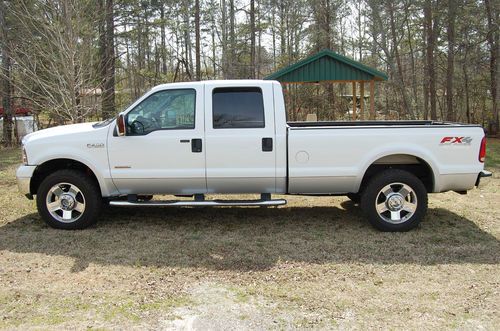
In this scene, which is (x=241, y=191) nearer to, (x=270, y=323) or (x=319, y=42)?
(x=270, y=323)

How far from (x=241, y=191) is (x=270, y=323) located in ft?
8.58

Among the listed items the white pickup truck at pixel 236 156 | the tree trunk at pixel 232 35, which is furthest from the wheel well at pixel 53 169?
the tree trunk at pixel 232 35

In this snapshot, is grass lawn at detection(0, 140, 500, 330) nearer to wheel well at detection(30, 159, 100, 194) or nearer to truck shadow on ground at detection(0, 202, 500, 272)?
truck shadow on ground at detection(0, 202, 500, 272)

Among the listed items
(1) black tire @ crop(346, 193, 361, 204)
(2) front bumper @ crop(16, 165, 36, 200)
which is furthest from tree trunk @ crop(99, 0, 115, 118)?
(1) black tire @ crop(346, 193, 361, 204)

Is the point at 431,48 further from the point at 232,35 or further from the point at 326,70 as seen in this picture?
the point at 232,35

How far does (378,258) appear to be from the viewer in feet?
16.0

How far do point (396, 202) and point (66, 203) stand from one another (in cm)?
427

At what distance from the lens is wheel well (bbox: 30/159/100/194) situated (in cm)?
596

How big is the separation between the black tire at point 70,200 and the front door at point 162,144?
0.38 meters

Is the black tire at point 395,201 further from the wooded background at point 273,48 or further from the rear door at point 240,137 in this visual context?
the wooded background at point 273,48

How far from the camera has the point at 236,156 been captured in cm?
564

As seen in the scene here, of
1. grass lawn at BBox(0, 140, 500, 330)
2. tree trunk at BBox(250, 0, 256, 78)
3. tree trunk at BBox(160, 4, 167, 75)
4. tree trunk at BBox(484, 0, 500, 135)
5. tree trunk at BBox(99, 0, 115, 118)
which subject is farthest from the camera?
tree trunk at BBox(160, 4, 167, 75)

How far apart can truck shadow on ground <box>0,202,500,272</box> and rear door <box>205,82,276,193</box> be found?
27.3 inches

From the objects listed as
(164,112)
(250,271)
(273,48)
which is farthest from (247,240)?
(273,48)
